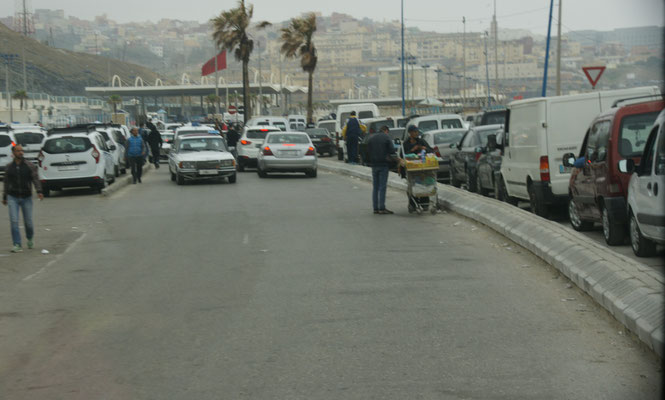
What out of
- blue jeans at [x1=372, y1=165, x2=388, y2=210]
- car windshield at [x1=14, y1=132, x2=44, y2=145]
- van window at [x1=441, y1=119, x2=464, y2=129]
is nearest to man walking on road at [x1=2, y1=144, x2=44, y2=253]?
blue jeans at [x1=372, y1=165, x2=388, y2=210]

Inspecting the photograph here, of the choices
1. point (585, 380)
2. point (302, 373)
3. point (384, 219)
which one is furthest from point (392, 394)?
point (384, 219)

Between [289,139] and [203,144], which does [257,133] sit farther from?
[203,144]

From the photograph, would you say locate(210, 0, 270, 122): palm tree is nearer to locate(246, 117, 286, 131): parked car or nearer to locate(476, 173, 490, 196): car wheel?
locate(246, 117, 286, 131): parked car

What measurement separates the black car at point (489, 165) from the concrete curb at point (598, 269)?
2.73 m

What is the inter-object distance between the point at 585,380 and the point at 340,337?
2.15m

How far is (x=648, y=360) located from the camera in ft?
22.7

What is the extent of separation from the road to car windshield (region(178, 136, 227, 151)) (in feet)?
46.7

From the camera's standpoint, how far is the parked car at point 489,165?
62.1 feet

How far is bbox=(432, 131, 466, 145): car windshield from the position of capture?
27016 mm

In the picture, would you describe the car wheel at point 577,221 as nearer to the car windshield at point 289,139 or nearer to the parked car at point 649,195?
the parked car at point 649,195

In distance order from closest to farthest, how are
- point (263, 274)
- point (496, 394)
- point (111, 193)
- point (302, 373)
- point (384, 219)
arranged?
point (496, 394), point (302, 373), point (263, 274), point (384, 219), point (111, 193)

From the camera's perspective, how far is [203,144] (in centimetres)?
3056

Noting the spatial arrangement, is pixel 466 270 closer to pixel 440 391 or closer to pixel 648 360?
pixel 648 360

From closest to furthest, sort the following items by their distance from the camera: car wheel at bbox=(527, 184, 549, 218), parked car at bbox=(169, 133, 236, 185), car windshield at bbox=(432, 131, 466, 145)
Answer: car wheel at bbox=(527, 184, 549, 218)
car windshield at bbox=(432, 131, 466, 145)
parked car at bbox=(169, 133, 236, 185)
